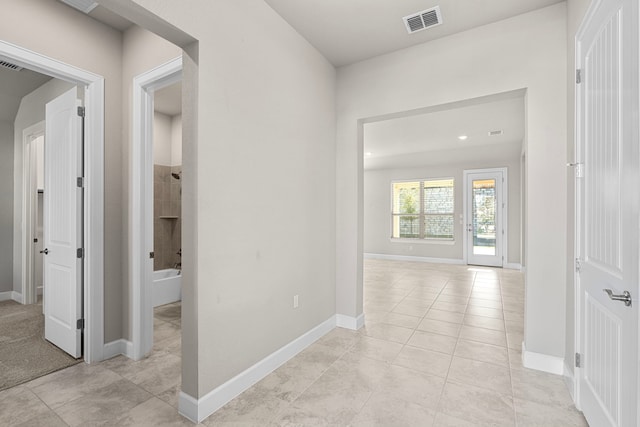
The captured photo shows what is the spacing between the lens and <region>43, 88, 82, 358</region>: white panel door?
2566 millimetres

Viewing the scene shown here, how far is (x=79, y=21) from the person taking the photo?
2.50 m

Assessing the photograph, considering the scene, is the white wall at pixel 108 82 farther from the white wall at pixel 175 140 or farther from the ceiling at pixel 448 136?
the ceiling at pixel 448 136

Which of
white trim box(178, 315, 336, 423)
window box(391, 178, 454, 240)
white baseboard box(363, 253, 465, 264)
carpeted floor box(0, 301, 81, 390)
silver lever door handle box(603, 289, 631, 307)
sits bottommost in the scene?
white baseboard box(363, 253, 465, 264)

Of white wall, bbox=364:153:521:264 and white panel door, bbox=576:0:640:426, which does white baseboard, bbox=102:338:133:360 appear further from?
white wall, bbox=364:153:521:264

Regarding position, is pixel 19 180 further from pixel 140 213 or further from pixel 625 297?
pixel 625 297

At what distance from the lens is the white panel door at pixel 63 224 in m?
2.57

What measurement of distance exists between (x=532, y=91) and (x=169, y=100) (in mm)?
4554

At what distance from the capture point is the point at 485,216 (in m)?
7.55

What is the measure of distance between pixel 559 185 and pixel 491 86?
3.30ft

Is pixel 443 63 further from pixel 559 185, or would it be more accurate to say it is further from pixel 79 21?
pixel 79 21

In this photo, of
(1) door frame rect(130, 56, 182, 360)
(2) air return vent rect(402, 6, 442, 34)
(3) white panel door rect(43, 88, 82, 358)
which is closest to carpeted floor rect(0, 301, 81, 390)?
(3) white panel door rect(43, 88, 82, 358)

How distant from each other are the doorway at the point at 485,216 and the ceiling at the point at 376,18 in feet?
18.3

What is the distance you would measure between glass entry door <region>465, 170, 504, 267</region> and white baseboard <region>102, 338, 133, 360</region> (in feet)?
24.5

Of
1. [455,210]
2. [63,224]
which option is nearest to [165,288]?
[63,224]
